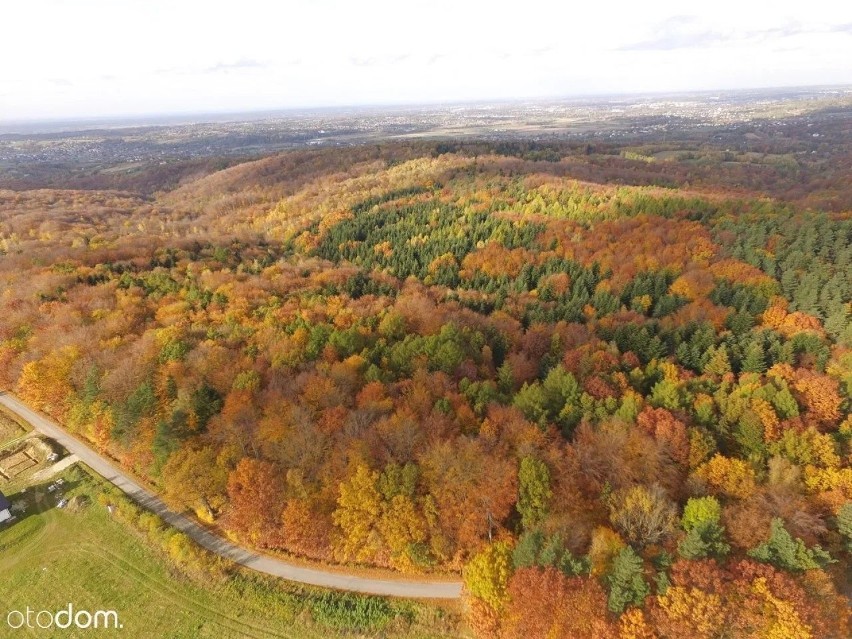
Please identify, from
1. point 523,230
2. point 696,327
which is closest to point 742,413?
point 696,327

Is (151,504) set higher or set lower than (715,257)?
lower

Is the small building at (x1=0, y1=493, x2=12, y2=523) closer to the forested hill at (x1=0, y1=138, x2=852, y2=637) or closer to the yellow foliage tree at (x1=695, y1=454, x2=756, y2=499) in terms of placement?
the forested hill at (x1=0, y1=138, x2=852, y2=637)

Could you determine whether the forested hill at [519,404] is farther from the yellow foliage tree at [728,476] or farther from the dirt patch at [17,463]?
the dirt patch at [17,463]

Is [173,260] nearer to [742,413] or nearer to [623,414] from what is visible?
[623,414]

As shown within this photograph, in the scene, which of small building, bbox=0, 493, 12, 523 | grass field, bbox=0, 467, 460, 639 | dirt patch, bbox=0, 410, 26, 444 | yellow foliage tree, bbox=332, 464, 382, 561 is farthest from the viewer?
dirt patch, bbox=0, 410, 26, 444

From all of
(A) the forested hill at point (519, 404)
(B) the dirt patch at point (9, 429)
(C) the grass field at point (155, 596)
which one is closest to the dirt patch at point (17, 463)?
(B) the dirt patch at point (9, 429)

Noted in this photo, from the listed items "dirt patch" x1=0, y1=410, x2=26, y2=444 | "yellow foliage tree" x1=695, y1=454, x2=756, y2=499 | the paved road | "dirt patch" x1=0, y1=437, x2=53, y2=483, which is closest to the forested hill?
"yellow foliage tree" x1=695, y1=454, x2=756, y2=499
